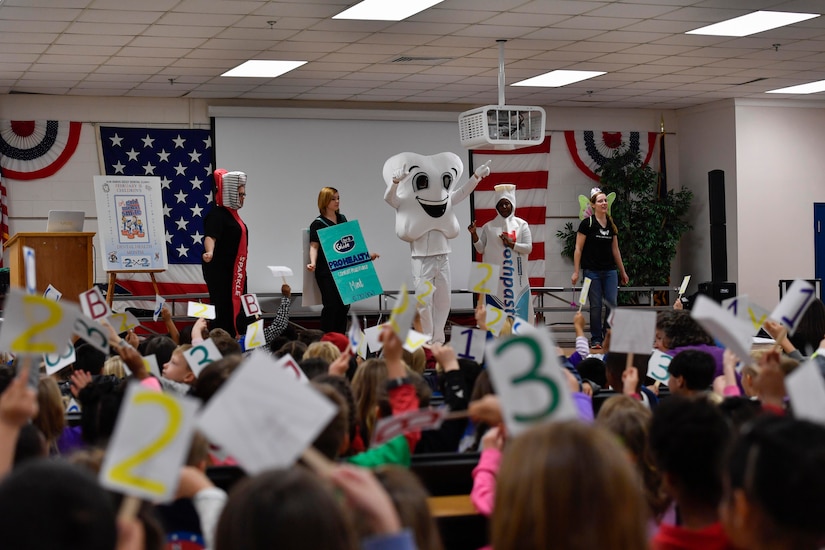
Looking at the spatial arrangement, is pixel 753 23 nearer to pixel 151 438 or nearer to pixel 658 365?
pixel 658 365

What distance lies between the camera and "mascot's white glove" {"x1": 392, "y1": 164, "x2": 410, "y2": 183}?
905cm

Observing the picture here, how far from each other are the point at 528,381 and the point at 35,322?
3.65 feet

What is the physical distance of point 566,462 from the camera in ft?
4.39

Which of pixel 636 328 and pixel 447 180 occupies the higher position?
pixel 447 180

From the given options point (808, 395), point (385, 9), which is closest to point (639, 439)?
point (808, 395)

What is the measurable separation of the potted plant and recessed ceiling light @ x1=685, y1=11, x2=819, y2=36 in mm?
4005

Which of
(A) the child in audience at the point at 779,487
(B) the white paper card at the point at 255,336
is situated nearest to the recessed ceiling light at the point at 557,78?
(B) the white paper card at the point at 255,336

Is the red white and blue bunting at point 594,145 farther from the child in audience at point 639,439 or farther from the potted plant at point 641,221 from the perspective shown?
the child in audience at point 639,439

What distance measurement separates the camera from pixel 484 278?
547 cm

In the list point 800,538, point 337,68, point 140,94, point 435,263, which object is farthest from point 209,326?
point 800,538

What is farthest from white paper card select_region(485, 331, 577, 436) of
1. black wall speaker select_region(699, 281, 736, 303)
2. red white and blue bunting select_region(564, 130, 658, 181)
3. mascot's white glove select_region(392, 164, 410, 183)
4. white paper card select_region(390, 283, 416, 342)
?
red white and blue bunting select_region(564, 130, 658, 181)

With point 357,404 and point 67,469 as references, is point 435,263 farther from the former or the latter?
point 67,469

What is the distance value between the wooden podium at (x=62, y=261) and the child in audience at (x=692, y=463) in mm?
6168

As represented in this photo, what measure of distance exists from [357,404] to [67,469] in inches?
83.1
